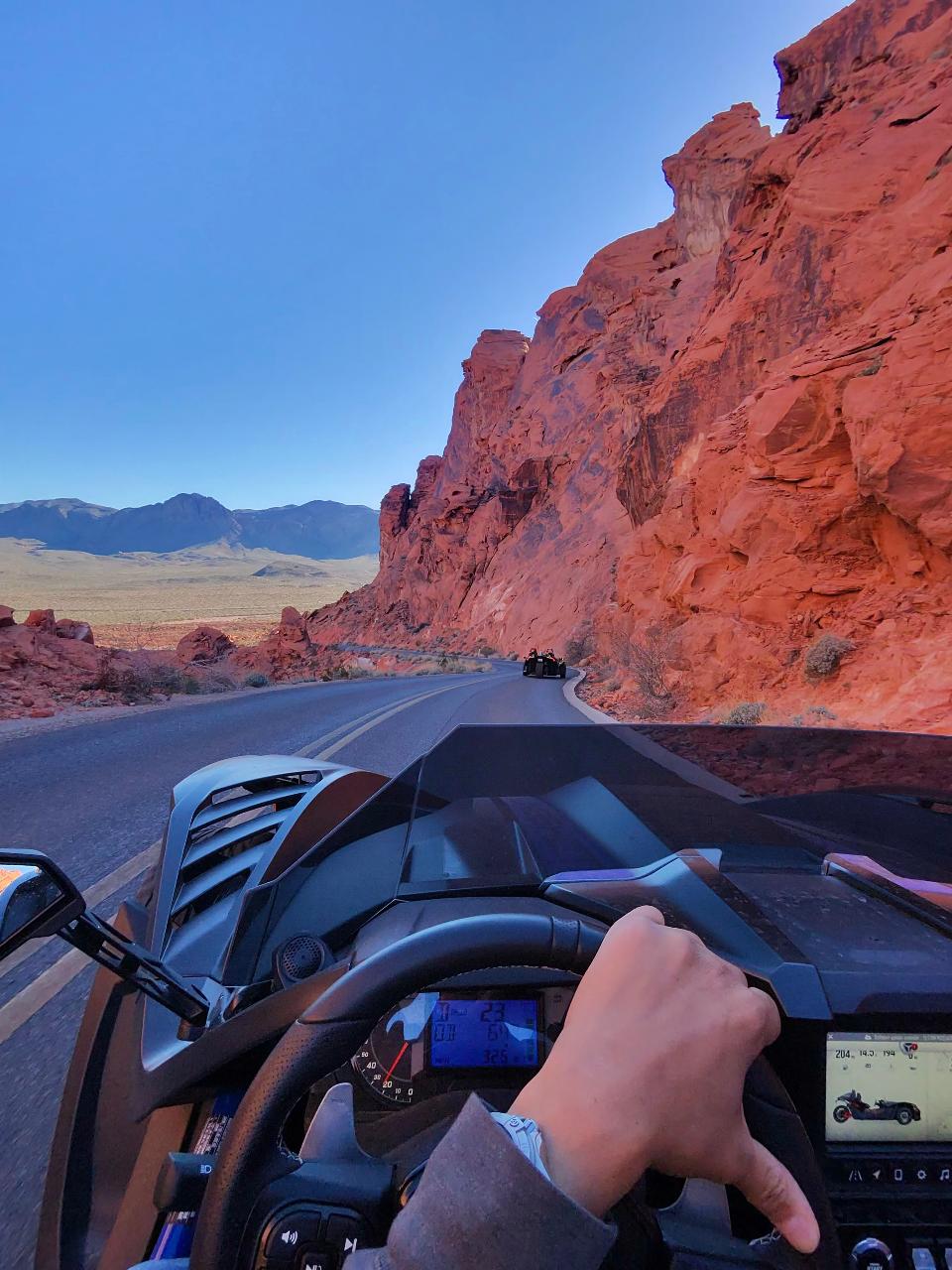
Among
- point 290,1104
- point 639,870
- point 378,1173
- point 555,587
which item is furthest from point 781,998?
point 555,587

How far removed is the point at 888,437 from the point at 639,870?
14543mm

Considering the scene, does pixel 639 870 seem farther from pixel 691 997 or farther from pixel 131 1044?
pixel 131 1044

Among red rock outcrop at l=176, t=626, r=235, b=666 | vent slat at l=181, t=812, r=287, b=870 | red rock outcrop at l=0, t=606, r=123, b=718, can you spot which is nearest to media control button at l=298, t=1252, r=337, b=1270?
vent slat at l=181, t=812, r=287, b=870

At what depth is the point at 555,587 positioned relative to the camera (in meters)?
48.7

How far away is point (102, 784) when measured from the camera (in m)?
6.99

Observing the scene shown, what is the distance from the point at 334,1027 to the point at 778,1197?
2.17ft

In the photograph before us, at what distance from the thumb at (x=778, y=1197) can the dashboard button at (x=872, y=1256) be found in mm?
420

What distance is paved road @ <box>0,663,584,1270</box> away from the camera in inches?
94.4

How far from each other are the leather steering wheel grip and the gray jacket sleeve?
25cm

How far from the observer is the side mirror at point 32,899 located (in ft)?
3.72

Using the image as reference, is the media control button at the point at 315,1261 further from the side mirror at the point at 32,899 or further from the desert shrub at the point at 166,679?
the desert shrub at the point at 166,679

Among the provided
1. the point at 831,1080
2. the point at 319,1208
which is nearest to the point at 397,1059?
the point at 319,1208

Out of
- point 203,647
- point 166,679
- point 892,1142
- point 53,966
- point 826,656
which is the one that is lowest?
point 203,647

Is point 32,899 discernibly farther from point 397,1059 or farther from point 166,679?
point 166,679
